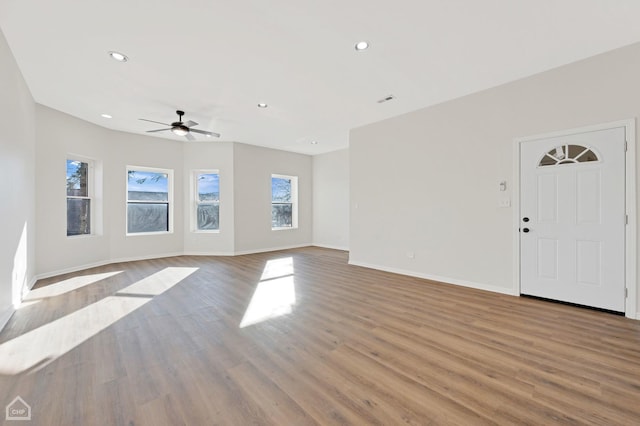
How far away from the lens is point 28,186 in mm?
3850

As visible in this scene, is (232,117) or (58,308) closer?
(58,308)

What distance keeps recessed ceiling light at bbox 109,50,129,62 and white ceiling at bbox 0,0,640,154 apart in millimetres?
58

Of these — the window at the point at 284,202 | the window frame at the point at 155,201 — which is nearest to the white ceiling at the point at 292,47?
the window frame at the point at 155,201

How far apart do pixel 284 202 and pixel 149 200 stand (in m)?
3.46

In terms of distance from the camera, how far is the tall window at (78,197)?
16.7 feet

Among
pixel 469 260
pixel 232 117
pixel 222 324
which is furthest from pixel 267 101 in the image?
pixel 469 260

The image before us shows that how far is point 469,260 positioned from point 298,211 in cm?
520

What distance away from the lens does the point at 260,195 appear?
7.29 meters

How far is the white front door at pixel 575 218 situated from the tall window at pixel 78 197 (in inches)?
297

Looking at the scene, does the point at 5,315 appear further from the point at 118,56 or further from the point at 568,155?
the point at 568,155

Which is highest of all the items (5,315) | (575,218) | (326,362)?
(575,218)

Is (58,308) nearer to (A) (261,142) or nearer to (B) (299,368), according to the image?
(B) (299,368)

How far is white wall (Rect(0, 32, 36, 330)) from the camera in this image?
2.66 metres

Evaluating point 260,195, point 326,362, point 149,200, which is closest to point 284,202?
point 260,195
